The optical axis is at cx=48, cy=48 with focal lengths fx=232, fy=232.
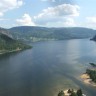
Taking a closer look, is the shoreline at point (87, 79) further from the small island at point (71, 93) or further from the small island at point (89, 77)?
the small island at point (71, 93)

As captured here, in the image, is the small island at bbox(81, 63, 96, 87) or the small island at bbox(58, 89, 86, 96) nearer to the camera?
the small island at bbox(58, 89, 86, 96)

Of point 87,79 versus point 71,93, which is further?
point 87,79

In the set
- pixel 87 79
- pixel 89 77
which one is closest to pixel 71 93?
pixel 87 79

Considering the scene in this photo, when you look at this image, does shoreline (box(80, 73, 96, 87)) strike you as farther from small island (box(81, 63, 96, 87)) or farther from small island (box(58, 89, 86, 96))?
small island (box(58, 89, 86, 96))

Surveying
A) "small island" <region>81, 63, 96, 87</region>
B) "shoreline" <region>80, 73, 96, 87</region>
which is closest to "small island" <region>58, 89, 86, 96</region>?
"shoreline" <region>80, 73, 96, 87</region>

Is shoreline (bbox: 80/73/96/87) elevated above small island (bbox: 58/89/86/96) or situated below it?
below

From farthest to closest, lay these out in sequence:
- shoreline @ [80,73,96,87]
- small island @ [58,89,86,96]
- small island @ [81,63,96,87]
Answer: small island @ [81,63,96,87], shoreline @ [80,73,96,87], small island @ [58,89,86,96]

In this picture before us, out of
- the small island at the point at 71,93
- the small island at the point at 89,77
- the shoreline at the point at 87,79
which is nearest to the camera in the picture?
the small island at the point at 71,93

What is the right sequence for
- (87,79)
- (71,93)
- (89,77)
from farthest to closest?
(89,77)
(87,79)
(71,93)

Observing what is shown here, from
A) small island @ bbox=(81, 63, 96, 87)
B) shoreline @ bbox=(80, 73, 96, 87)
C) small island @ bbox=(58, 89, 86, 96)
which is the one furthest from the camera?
small island @ bbox=(81, 63, 96, 87)

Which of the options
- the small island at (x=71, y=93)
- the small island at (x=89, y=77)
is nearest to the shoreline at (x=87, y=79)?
the small island at (x=89, y=77)

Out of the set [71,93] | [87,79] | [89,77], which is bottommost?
[87,79]

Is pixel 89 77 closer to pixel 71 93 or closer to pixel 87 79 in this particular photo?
pixel 87 79
